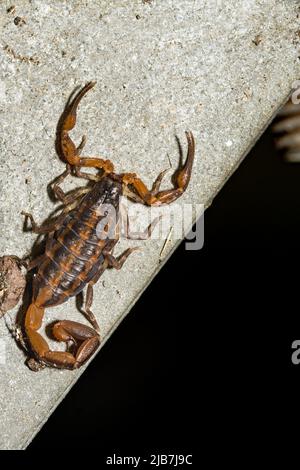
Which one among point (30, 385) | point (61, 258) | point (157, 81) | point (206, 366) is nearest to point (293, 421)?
point (206, 366)

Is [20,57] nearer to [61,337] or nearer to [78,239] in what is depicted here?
[78,239]

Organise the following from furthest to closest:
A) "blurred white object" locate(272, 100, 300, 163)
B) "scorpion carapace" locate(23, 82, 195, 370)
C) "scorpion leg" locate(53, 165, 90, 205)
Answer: "blurred white object" locate(272, 100, 300, 163)
"scorpion leg" locate(53, 165, 90, 205)
"scorpion carapace" locate(23, 82, 195, 370)

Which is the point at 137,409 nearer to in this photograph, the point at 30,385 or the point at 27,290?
the point at 30,385

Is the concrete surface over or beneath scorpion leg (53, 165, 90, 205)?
over

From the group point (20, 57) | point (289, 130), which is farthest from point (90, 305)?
point (289, 130)

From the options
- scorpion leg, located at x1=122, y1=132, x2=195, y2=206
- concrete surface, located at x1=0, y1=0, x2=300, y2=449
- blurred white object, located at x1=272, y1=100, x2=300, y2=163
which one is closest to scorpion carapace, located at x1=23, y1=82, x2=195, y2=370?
scorpion leg, located at x1=122, y1=132, x2=195, y2=206

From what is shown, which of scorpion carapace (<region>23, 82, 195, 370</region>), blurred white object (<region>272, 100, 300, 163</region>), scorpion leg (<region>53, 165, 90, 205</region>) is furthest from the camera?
blurred white object (<region>272, 100, 300, 163</region>)

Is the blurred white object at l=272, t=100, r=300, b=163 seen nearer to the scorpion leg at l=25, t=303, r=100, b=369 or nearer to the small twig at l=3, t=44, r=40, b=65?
the small twig at l=3, t=44, r=40, b=65
